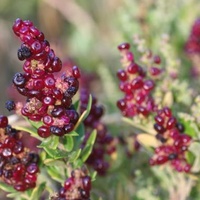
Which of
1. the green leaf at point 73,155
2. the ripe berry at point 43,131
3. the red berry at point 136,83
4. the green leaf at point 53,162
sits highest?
the red berry at point 136,83

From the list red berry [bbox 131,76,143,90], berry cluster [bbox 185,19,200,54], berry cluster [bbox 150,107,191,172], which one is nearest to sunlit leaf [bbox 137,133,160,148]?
berry cluster [bbox 150,107,191,172]

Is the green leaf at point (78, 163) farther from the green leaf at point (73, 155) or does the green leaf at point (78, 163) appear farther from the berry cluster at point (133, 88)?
the berry cluster at point (133, 88)

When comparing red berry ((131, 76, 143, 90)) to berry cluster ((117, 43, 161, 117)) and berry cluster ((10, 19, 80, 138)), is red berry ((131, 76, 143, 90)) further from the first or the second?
berry cluster ((10, 19, 80, 138))

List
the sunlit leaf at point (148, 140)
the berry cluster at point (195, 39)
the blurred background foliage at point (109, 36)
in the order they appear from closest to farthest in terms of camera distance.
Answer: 1. the sunlit leaf at point (148, 140)
2. the blurred background foliage at point (109, 36)
3. the berry cluster at point (195, 39)

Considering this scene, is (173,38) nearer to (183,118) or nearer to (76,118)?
(183,118)

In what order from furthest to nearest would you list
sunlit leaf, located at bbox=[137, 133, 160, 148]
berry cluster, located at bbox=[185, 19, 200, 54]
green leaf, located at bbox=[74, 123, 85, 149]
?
berry cluster, located at bbox=[185, 19, 200, 54]
sunlit leaf, located at bbox=[137, 133, 160, 148]
green leaf, located at bbox=[74, 123, 85, 149]

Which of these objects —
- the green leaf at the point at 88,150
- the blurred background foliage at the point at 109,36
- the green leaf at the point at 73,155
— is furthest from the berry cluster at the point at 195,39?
the green leaf at the point at 73,155

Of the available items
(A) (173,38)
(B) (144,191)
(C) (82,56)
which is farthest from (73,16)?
(B) (144,191)
